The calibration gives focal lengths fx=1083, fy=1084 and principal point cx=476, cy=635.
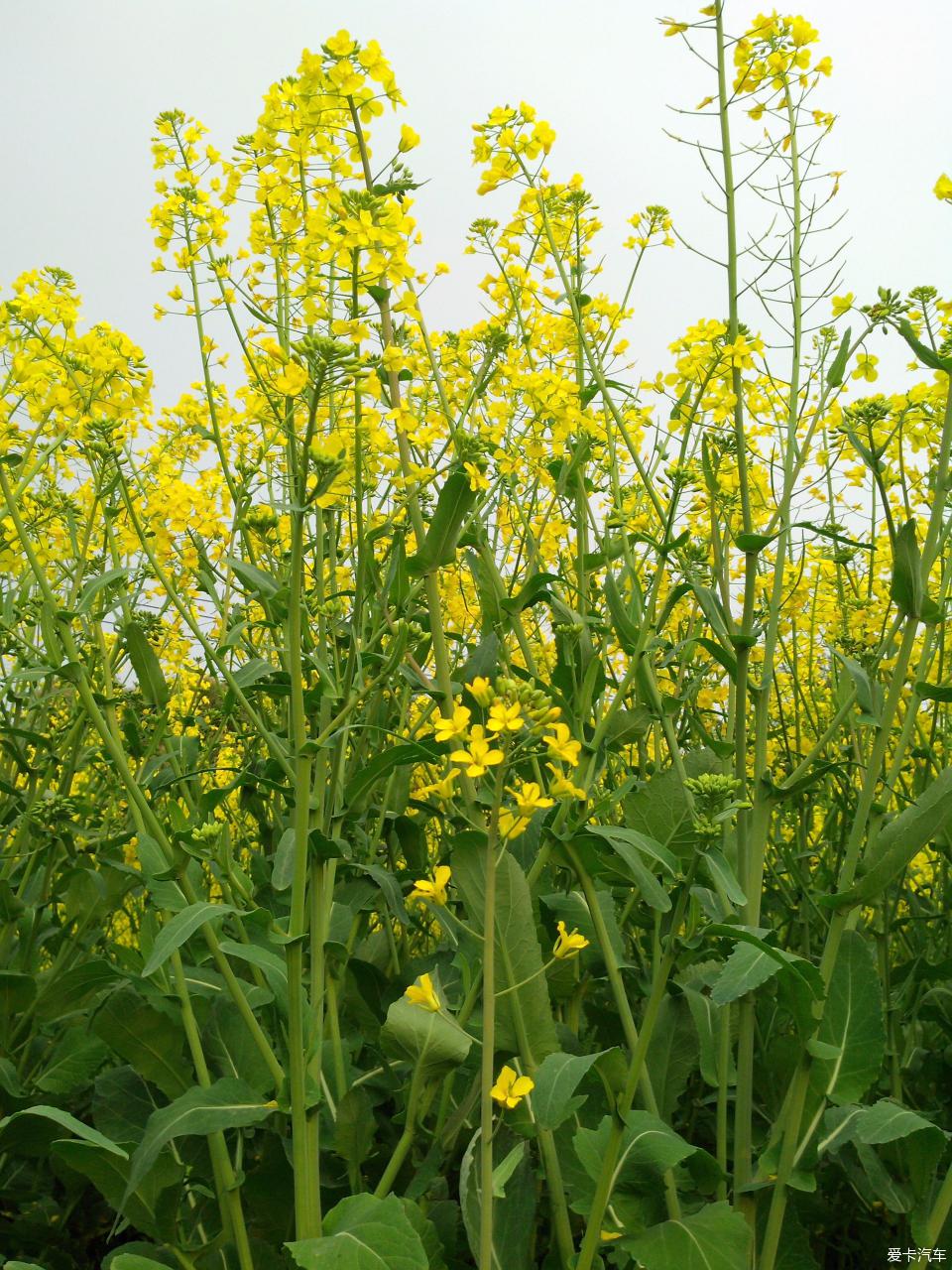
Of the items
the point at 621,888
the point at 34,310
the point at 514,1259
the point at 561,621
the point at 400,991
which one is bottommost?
the point at 514,1259

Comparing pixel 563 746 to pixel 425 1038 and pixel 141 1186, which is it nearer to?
pixel 425 1038

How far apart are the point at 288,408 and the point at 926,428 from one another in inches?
74.6

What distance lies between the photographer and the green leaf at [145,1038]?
Result: 2.14m

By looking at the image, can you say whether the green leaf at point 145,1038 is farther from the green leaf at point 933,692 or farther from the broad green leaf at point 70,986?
the green leaf at point 933,692

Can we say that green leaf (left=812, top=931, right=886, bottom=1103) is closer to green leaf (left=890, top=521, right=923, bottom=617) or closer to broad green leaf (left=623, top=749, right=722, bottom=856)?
broad green leaf (left=623, top=749, right=722, bottom=856)

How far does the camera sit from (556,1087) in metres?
1.71

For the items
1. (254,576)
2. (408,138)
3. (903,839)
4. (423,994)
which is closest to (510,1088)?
(423,994)

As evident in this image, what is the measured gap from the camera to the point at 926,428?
298cm

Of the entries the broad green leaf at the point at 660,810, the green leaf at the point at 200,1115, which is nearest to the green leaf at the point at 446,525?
the broad green leaf at the point at 660,810

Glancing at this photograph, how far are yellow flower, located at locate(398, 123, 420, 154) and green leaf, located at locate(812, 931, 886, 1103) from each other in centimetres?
178

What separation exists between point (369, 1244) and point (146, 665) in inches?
51.6

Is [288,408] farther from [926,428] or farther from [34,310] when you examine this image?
[926,428]

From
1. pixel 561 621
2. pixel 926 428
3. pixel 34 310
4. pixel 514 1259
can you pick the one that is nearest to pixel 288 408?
pixel 561 621

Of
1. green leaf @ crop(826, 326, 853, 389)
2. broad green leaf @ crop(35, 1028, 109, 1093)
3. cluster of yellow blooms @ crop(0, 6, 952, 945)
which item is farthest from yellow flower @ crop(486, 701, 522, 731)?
broad green leaf @ crop(35, 1028, 109, 1093)
